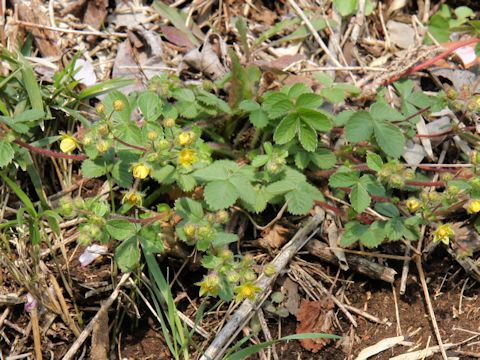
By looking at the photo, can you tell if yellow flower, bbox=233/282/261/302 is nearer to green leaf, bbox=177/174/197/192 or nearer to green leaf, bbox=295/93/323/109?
green leaf, bbox=177/174/197/192

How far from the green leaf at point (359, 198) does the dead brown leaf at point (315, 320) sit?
51cm

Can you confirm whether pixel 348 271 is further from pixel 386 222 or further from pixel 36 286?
pixel 36 286

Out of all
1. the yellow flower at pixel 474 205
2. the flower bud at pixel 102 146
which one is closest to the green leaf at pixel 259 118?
the flower bud at pixel 102 146

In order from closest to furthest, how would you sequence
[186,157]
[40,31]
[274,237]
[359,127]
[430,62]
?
[186,157]
[359,127]
[274,237]
[430,62]
[40,31]

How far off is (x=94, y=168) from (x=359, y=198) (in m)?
1.16

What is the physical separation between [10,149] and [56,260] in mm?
523

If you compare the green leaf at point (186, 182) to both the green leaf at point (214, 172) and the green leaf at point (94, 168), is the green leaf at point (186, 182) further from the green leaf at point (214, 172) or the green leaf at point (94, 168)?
the green leaf at point (94, 168)

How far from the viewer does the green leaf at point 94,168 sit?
9.10 feet

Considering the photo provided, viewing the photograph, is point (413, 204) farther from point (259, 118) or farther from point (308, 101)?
point (259, 118)

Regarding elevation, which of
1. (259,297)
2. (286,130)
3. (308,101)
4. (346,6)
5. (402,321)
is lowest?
(402,321)

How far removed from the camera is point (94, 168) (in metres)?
2.79

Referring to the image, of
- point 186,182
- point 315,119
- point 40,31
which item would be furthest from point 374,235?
point 40,31

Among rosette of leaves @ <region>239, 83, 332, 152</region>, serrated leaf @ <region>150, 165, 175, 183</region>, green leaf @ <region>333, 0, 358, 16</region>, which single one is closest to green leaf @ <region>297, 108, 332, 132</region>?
rosette of leaves @ <region>239, 83, 332, 152</region>

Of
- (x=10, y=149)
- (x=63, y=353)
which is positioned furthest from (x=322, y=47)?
(x=63, y=353)
